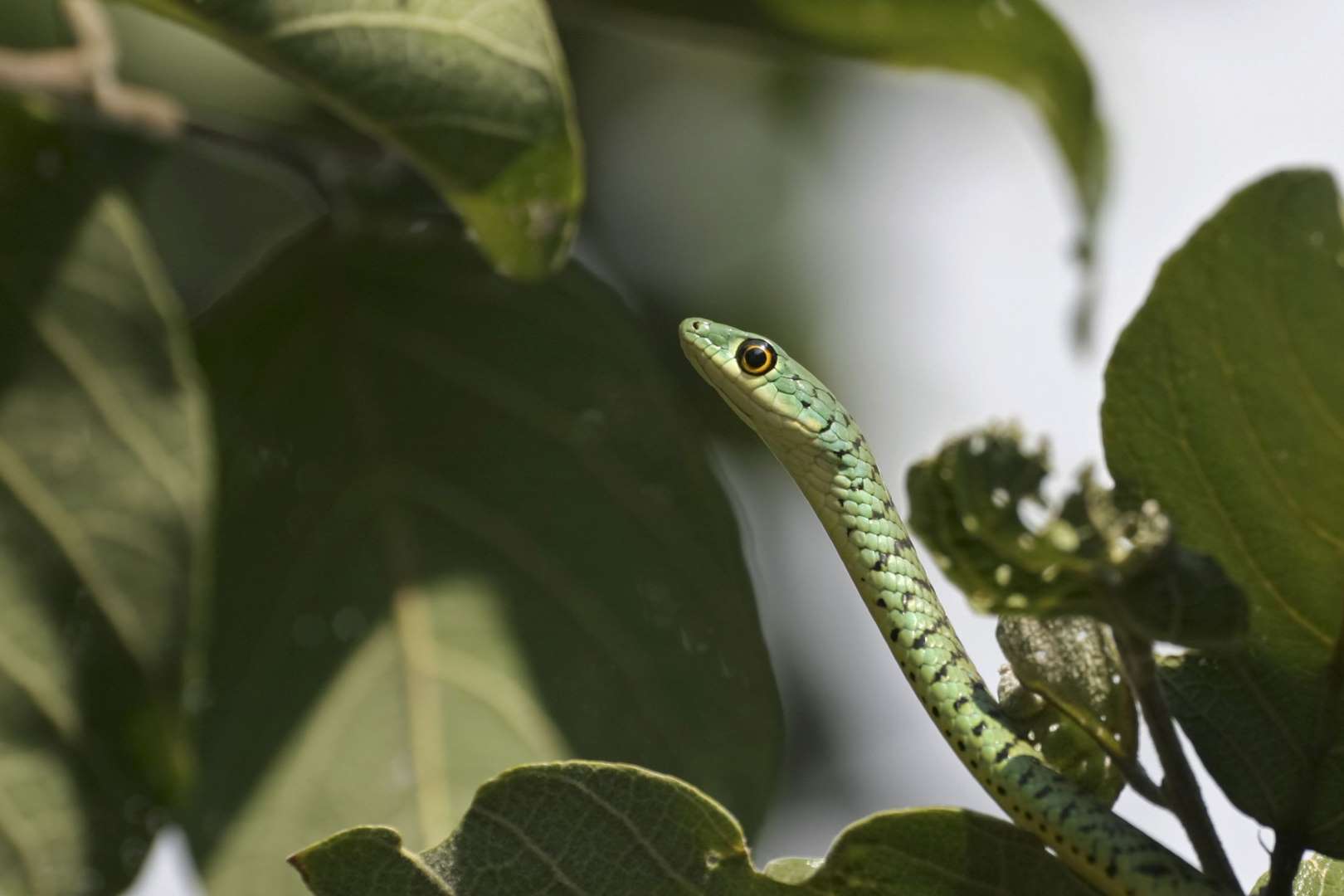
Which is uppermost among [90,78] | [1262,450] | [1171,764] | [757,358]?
[1262,450]

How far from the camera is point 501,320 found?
2908 millimetres

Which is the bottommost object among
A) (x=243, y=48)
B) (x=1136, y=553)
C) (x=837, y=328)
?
(x=837, y=328)

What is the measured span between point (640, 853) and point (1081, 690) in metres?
0.52

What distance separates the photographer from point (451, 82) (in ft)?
7.13

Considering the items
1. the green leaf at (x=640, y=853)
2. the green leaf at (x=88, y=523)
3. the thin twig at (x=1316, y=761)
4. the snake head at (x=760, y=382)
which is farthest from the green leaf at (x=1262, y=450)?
the green leaf at (x=88, y=523)

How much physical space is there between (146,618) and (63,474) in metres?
0.30

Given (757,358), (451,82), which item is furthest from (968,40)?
(451,82)

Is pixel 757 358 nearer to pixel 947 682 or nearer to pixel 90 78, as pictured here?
pixel 947 682

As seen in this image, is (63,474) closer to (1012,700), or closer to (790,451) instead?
(790,451)

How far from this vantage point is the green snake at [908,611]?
154 centimetres

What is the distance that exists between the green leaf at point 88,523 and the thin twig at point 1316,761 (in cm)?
166

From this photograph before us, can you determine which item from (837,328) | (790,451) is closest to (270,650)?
(790,451)

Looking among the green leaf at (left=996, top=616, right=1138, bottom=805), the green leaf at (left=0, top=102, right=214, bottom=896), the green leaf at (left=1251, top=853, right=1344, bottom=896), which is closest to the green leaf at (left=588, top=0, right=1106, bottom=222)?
the green leaf at (left=0, top=102, right=214, bottom=896)

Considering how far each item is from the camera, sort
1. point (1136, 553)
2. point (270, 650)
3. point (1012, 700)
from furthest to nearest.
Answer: point (270, 650) < point (1012, 700) < point (1136, 553)
